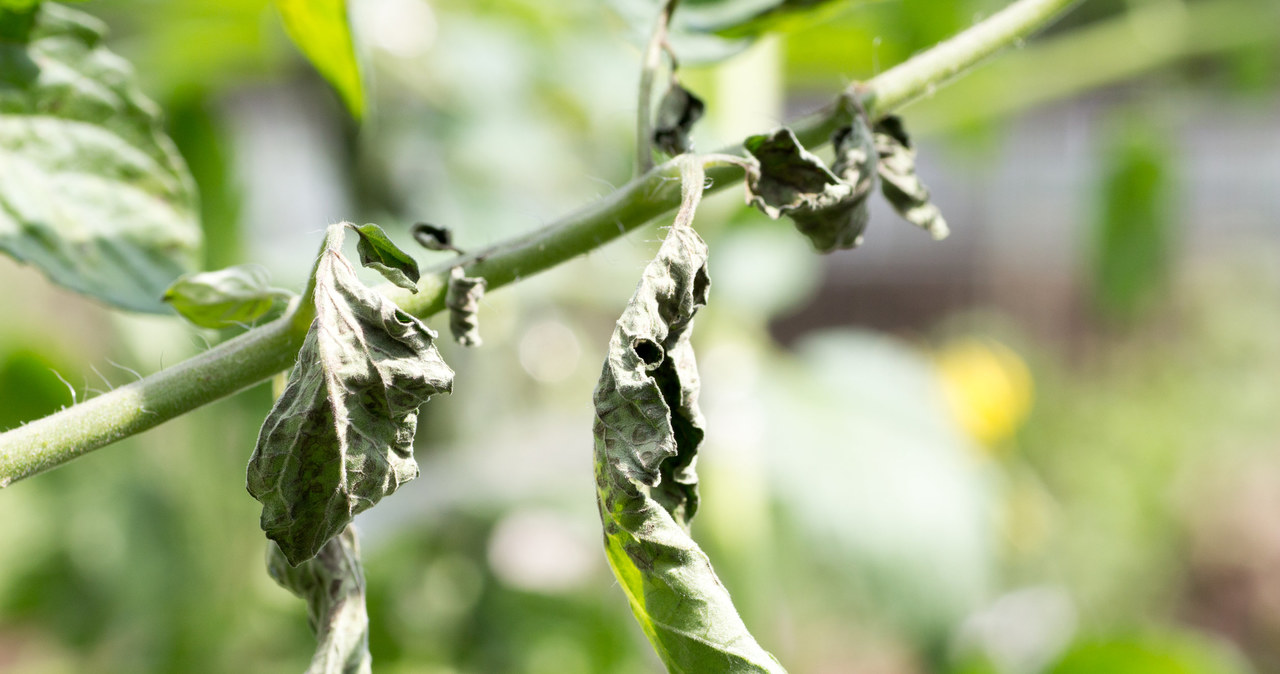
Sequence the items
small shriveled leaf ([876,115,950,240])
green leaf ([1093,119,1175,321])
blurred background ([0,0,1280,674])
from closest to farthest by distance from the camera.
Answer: small shriveled leaf ([876,115,950,240]), blurred background ([0,0,1280,674]), green leaf ([1093,119,1175,321])

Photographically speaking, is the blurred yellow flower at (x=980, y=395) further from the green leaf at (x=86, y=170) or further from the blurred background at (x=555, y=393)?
the green leaf at (x=86, y=170)

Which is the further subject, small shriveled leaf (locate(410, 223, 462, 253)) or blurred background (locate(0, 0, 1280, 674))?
blurred background (locate(0, 0, 1280, 674))

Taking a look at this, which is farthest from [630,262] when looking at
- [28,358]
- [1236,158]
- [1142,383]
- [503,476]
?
[1236,158]

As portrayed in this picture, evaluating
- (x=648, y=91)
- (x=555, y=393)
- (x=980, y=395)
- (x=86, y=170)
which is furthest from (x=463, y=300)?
(x=980, y=395)

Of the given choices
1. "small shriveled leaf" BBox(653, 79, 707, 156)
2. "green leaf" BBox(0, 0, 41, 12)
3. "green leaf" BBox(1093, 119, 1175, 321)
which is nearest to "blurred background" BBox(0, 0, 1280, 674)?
"green leaf" BBox(1093, 119, 1175, 321)

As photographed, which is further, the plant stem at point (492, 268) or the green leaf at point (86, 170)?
→ the green leaf at point (86, 170)

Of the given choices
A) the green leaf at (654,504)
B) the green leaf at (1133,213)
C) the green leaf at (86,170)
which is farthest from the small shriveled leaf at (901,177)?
the green leaf at (1133,213)

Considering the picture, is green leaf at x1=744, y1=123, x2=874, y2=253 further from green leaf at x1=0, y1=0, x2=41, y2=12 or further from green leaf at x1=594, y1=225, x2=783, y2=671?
green leaf at x1=0, y1=0, x2=41, y2=12
